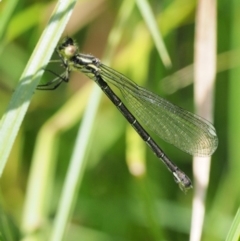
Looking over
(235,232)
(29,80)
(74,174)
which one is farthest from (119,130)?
(235,232)

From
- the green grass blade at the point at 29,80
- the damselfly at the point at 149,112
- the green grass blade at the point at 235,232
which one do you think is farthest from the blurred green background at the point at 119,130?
the green grass blade at the point at 235,232

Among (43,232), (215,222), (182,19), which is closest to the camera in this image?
(43,232)

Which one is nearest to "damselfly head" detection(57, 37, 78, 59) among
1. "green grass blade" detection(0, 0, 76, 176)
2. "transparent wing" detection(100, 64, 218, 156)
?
"transparent wing" detection(100, 64, 218, 156)

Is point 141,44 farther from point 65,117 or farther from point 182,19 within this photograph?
point 65,117

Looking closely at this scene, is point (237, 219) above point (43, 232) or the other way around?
the other way around

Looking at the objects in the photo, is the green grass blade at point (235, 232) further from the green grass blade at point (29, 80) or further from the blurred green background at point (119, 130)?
A: the blurred green background at point (119, 130)

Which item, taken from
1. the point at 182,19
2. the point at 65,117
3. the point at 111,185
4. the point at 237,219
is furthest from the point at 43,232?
the point at 182,19

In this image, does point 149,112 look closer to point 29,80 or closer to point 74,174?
point 74,174
